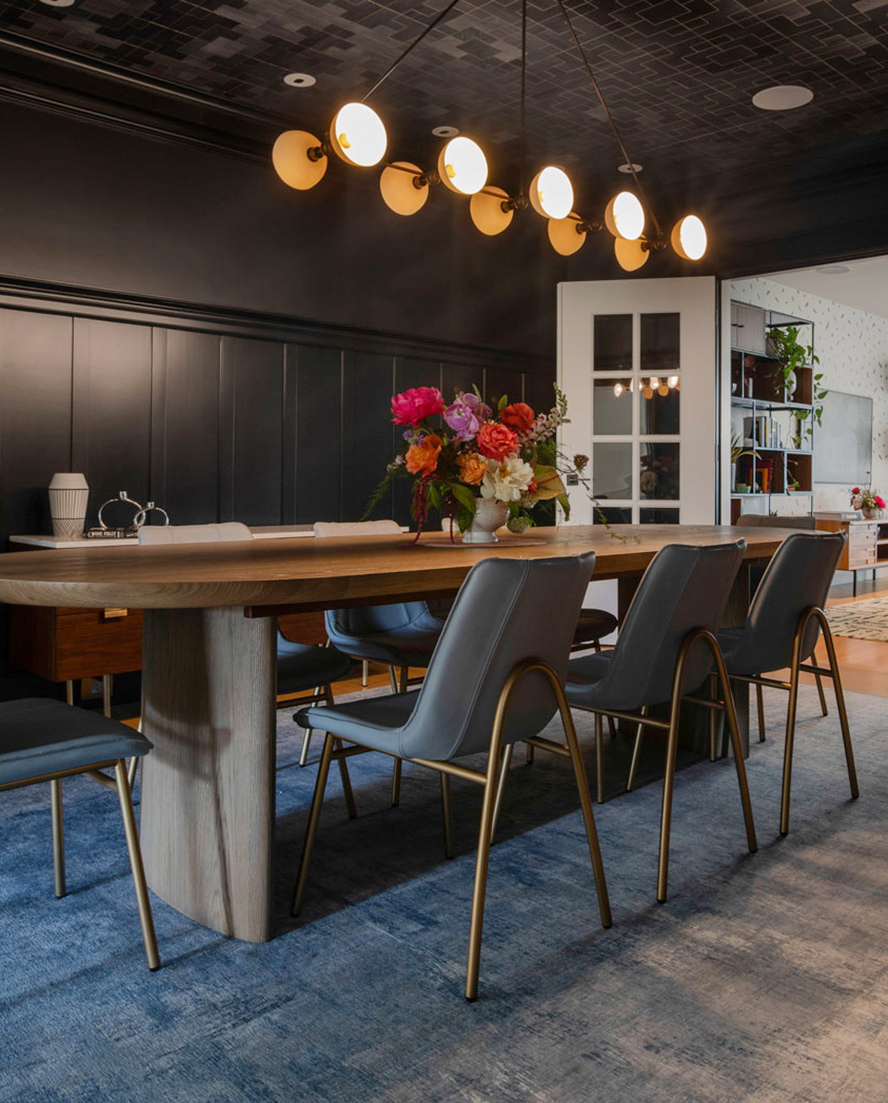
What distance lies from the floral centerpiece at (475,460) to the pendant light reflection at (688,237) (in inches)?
47.0

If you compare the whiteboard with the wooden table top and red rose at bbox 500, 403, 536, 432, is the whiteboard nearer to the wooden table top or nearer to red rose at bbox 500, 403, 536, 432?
the wooden table top

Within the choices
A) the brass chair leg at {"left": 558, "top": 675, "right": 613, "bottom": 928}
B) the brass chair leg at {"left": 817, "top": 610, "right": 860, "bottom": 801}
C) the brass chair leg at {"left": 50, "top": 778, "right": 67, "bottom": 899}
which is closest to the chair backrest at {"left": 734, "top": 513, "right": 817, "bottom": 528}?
the brass chair leg at {"left": 817, "top": 610, "right": 860, "bottom": 801}

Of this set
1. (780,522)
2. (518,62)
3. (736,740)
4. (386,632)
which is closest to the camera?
(736,740)

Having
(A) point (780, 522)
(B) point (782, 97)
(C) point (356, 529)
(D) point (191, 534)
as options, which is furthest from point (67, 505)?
(B) point (782, 97)

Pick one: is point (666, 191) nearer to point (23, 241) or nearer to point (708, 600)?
point (23, 241)

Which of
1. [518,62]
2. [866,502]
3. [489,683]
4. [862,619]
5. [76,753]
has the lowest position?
[862,619]

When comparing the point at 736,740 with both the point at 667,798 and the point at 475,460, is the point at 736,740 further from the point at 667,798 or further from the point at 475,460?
the point at 475,460

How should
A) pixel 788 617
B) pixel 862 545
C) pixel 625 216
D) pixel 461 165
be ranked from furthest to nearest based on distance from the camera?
pixel 862 545
pixel 625 216
pixel 461 165
pixel 788 617

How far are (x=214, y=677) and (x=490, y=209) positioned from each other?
6.51 feet

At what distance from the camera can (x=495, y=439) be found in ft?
8.03

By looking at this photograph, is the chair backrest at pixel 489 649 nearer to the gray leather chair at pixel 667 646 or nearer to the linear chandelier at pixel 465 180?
the gray leather chair at pixel 667 646

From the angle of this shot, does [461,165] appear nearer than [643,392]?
Yes

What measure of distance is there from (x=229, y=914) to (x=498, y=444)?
1.31 m

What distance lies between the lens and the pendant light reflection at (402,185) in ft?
9.34
